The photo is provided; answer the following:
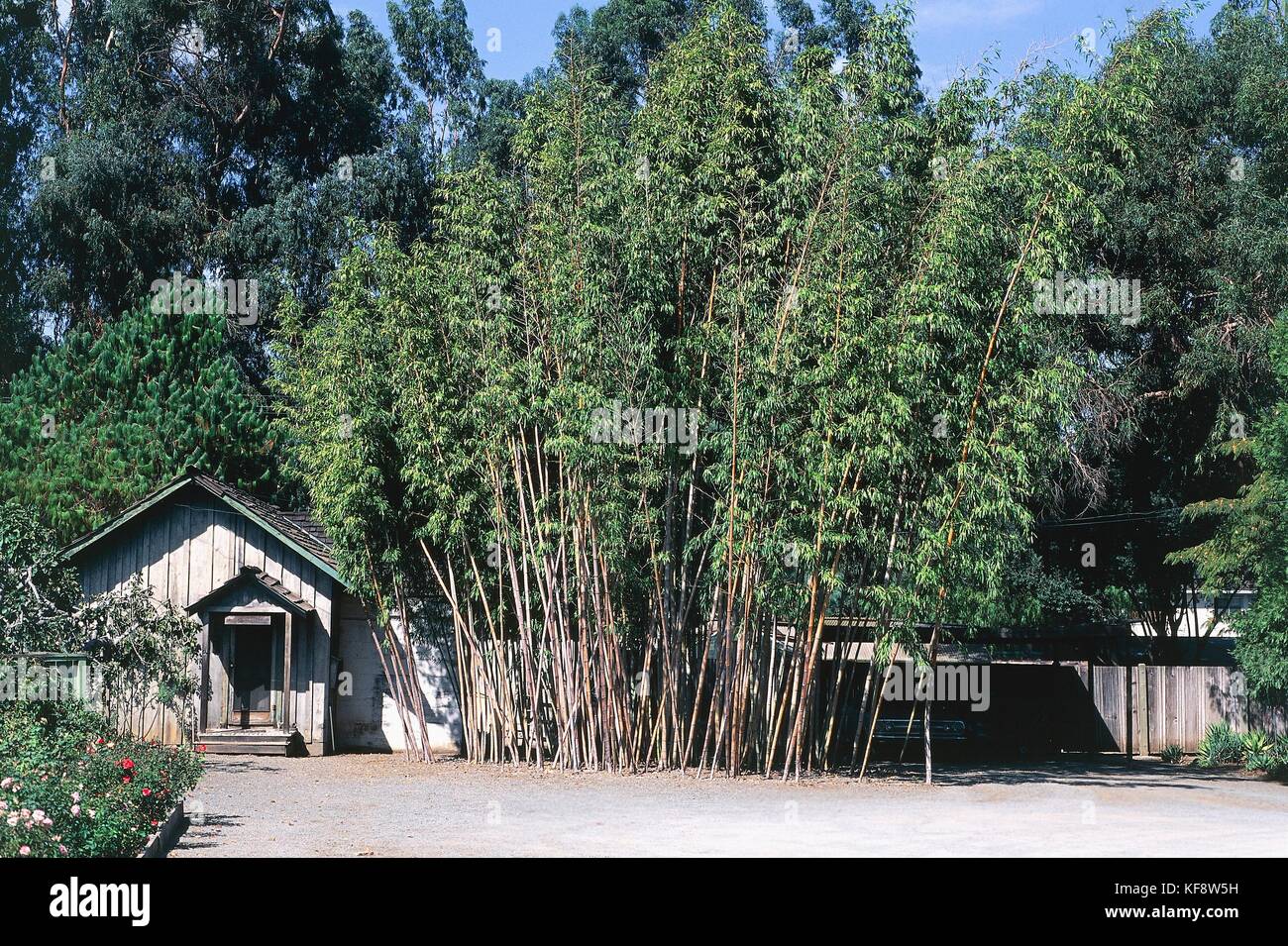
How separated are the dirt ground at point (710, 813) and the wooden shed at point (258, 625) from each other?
4.82ft

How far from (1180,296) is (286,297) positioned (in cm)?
1426

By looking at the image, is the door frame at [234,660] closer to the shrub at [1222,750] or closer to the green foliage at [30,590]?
the green foliage at [30,590]

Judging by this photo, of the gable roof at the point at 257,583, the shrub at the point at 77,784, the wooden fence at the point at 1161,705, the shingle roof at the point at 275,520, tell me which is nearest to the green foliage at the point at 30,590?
the shrub at the point at 77,784

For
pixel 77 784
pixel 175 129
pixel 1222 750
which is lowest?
pixel 1222 750

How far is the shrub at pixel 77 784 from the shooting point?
784 centimetres

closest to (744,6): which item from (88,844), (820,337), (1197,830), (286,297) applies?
(286,297)

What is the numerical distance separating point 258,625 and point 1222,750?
14.1 m

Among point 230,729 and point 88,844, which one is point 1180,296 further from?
point 88,844

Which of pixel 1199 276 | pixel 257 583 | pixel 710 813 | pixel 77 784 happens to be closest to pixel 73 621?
pixel 77 784

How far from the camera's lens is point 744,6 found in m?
31.6

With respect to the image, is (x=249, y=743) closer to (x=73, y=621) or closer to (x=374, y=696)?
(x=374, y=696)


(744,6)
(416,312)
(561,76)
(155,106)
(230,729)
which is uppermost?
(744,6)

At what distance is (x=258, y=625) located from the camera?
60.1 ft

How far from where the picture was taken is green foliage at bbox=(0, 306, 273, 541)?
2314cm
